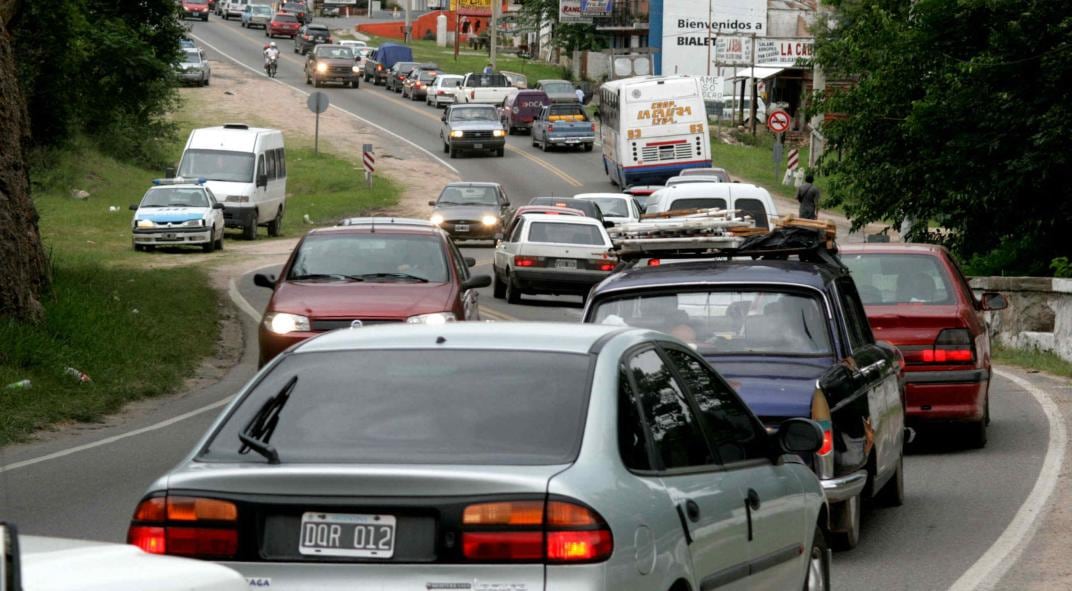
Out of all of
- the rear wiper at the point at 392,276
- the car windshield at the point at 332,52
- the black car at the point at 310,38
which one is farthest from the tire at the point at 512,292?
the black car at the point at 310,38

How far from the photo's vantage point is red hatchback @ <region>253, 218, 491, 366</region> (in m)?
16.0

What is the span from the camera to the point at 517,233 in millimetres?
30547

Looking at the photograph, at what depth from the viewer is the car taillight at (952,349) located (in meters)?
13.9

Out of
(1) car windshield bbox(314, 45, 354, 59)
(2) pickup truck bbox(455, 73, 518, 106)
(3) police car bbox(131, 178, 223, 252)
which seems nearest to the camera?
(3) police car bbox(131, 178, 223, 252)

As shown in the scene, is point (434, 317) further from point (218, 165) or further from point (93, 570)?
point (218, 165)

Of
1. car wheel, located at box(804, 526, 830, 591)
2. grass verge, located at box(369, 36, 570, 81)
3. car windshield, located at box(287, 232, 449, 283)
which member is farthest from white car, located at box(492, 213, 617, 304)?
grass verge, located at box(369, 36, 570, 81)

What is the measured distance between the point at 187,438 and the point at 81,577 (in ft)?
37.8

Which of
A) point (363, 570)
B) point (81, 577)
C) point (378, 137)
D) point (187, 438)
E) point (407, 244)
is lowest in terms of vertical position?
point (378, 137)

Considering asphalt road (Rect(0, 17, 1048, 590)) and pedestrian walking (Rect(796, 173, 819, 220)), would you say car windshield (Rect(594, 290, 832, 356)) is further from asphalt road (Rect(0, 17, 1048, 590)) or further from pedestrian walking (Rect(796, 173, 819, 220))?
pedestrian walking (Rect(796, 173, 819, 220))

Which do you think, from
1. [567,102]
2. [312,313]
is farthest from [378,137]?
[312,313]

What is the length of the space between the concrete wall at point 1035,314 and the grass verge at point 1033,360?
14 cm

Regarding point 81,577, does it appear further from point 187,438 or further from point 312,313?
point 312,313

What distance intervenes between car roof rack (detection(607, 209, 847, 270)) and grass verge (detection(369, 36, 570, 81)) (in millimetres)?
82926

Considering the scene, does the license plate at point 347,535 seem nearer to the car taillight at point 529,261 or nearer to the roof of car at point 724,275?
the roof of car at point 724,275
